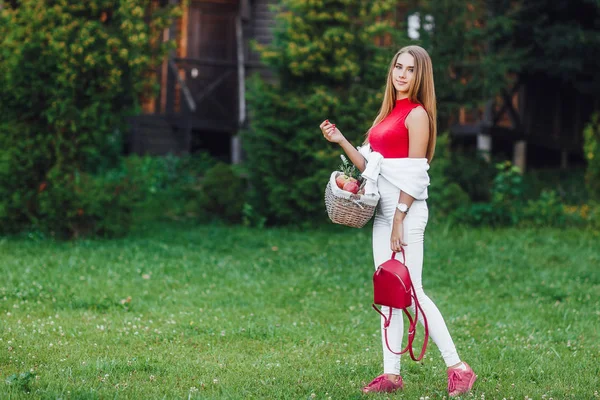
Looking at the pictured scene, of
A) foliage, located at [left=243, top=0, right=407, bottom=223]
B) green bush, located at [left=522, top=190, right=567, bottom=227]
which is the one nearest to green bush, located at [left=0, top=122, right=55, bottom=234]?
foliage, located at [left=243, top=0, right=407, bottom=223]

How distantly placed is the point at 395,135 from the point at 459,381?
4.91 feet

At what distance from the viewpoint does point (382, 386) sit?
4.78 metres

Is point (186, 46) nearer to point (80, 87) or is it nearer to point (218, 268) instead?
point (80, 87)

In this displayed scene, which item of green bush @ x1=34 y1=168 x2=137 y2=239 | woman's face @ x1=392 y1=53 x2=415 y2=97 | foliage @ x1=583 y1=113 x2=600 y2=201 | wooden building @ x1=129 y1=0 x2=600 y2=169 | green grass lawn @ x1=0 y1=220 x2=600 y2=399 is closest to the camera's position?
woman's face @ x1=392 y1=53 x2=415 y2=97

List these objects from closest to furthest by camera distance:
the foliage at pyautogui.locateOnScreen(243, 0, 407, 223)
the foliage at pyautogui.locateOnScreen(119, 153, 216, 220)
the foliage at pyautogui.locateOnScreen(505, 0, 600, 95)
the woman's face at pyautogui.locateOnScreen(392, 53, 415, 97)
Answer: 1. the woman's face at pyautogui.locateOnScreen(392, 53, 415, 97)
2. the foliage at pyautogui.locateOnScreen(119, 153, 216, 220)
3. the foliage at pyautogui.locateOnScreen(243, 0, 407, 223)
4. the foliage at pyautogui.locateOnScreen(505, 0, 600, 95)

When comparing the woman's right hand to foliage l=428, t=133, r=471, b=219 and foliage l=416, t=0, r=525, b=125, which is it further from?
foliage l=416, t=0, r=525, b=125

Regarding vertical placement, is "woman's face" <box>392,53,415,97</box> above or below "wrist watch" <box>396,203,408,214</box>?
above

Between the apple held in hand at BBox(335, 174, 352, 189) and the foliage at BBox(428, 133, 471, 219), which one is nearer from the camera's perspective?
the apple held in hand at BBox(335, 174, 352, 189)

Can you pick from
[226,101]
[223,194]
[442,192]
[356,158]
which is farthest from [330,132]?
[226,101]

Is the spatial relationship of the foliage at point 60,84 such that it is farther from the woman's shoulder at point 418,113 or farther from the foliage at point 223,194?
the woman's shoulder at point 418,113

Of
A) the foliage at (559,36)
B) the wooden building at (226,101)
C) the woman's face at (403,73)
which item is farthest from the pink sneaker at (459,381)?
the foliage at (559,36)

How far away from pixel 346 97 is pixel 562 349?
277 inches

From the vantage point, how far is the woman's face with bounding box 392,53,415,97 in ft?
15.5

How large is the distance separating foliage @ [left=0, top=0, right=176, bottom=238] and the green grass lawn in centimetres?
97
